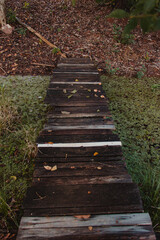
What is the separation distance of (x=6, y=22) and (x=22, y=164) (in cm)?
431

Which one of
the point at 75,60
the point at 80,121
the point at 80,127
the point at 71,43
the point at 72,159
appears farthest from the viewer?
the point at 71,43

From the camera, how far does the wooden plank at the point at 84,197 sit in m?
1.42

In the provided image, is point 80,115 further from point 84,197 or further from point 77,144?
point 84,197

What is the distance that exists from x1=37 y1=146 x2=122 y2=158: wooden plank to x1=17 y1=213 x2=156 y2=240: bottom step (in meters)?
0.66

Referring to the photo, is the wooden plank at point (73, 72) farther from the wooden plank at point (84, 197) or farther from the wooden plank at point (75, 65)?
the wooden plank at point (84, 197)

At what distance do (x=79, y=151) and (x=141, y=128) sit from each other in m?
1.46

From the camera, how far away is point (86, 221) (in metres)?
1.34

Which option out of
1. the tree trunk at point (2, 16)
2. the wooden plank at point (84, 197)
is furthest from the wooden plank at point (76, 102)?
the tree trunk at point (2, 16)

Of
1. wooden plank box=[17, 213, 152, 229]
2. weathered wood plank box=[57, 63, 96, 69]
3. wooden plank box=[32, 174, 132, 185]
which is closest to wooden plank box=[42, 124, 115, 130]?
wooden plank box=[32, 174, 132, 185]

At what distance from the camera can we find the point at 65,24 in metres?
5.19

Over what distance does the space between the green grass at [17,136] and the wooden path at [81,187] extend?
0.36 m

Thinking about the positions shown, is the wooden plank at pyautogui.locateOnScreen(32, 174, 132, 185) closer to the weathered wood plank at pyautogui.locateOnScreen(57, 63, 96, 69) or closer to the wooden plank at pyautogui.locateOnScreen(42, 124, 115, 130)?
the wooden plank at pyautogui.locateOnScreen(42, 124, 115, 130)

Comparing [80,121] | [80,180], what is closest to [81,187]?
[80,180]

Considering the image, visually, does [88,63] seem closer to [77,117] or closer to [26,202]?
[77,117]
